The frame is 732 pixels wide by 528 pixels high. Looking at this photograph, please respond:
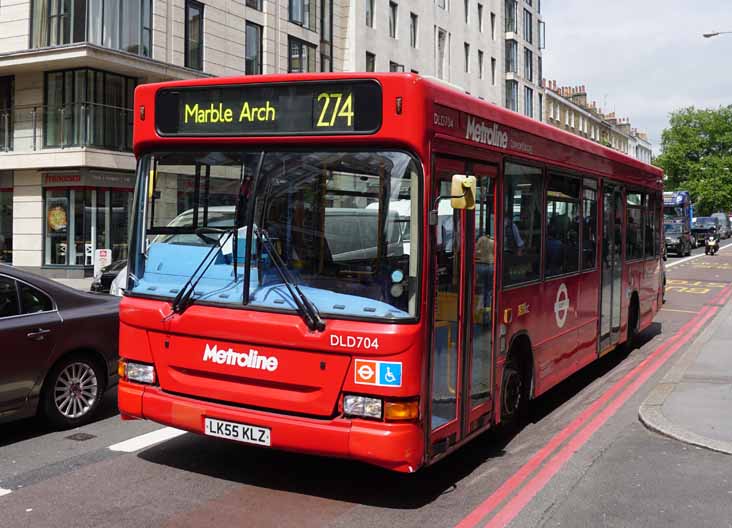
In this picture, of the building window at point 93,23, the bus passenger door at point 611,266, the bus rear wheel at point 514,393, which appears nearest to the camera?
the bus rear wheel at point 514,393

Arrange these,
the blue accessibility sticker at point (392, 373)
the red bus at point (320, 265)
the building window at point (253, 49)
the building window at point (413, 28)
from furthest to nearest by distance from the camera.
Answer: the building window at point (413, 28) → the building window at point (253, 49) → the red bus at point (320, 265) → the blue accessibility sticker at point (392, 373)

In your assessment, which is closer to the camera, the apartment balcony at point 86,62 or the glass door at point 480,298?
the glass door at point 480,298

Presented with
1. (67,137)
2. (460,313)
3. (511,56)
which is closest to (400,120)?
(460,313)

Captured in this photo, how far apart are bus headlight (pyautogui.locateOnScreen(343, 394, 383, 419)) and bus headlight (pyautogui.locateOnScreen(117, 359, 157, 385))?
60.1 inches

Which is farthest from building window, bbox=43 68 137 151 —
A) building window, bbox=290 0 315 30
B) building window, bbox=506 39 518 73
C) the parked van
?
the parked van

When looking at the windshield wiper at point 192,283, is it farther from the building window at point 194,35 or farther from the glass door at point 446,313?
the building window at point 194,35

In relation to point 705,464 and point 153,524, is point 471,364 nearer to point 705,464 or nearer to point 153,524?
point 705,464

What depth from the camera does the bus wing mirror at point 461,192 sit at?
5070 mm

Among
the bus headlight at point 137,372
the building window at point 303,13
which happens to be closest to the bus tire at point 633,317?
the bus headlight at point 137,372

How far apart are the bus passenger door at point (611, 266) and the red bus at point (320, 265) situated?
3.68 m

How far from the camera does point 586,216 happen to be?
8781mm

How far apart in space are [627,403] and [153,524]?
18.0 ft

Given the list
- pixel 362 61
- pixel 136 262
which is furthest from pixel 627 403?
pixel 362 61

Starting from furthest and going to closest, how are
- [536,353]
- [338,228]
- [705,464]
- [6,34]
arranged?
1. [6,34]
2. [536,353]
3. [705,464]
4. [338,228]
